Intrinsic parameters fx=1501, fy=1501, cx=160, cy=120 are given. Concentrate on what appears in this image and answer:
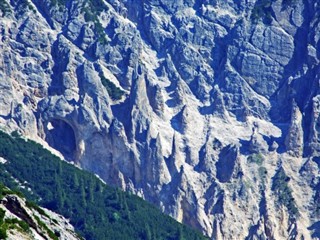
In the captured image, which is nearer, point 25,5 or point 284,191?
point 284,191

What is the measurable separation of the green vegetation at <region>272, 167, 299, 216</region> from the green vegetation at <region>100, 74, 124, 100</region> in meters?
22.5

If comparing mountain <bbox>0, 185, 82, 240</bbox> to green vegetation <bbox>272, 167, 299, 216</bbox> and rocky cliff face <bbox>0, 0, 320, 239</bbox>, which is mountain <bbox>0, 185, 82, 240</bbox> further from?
green vegetation <bbox>272, 167, 299, 216</bbox>

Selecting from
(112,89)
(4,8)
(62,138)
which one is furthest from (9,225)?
(4,8)

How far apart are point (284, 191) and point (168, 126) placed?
58.0 feet

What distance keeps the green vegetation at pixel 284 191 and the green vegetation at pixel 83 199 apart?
19.9 m

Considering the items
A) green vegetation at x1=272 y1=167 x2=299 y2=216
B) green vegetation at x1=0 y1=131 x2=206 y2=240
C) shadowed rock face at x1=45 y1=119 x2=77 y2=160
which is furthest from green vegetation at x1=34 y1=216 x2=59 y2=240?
green vegetation at x1=272 y1=167 x2=299 y2=216

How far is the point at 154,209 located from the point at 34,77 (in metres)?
28.4

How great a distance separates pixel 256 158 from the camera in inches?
7461

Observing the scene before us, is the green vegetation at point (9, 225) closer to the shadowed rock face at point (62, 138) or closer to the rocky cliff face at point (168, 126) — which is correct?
the rocky cliff face at point (168, 126)

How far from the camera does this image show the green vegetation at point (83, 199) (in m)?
164

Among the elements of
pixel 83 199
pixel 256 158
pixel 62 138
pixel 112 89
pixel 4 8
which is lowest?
pixel 83 199

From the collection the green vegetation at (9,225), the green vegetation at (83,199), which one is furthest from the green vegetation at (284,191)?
the green vegetation at (9,225)

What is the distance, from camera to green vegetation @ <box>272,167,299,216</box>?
604 feet

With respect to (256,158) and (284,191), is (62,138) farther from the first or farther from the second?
(284,191)
